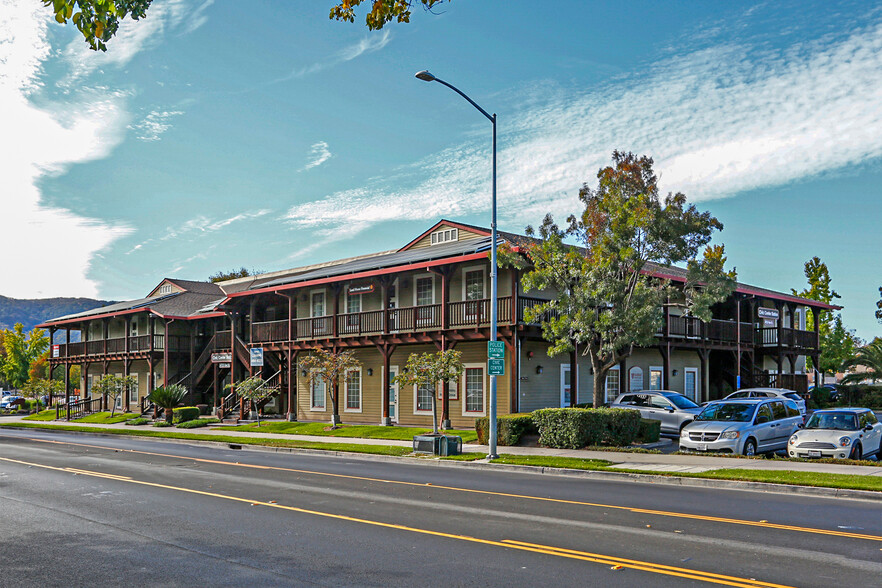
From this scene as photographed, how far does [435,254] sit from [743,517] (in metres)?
20.7

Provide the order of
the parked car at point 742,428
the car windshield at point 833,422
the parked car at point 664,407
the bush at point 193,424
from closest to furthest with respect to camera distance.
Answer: the car windshield at point 833,422 → the parked car at point 742,428 → the parked car at point 664,407 → the bush at point 193,424

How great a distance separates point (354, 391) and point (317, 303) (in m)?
5.07

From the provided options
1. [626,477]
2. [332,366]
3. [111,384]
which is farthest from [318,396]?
[626,477]

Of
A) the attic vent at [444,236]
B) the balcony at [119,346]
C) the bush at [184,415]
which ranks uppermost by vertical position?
the attic vent at [444,236]

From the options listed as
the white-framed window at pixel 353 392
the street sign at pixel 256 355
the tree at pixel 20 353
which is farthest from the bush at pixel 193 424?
the tree at pixel 20 353

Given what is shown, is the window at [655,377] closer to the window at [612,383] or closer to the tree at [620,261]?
the window at [612,383]

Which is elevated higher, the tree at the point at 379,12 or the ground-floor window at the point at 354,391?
the tree at the point at 379,12

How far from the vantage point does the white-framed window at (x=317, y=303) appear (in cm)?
3781

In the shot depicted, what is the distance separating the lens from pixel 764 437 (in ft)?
67.1

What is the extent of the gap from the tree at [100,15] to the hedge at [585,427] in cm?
Result: 1688

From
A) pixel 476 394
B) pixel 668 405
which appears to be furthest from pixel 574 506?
pixel 476 394

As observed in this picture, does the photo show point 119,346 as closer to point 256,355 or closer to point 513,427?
point 256,355

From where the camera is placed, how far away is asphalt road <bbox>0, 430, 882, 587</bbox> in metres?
7.82

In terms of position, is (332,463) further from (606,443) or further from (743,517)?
(743,517)
